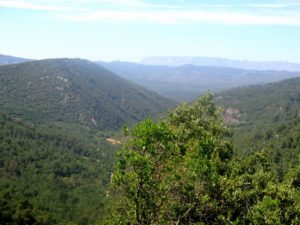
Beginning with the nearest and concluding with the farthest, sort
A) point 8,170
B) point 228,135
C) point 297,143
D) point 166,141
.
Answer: point 166,141 < point 228,135 < point 297,143 < point 8,170

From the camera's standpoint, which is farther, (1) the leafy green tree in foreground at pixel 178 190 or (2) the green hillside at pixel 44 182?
(2) the green hillside at pixel 44 182

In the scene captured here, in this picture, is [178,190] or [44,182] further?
[44,182]

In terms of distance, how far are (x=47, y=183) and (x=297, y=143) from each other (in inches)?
3361

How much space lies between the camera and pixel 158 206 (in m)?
22.2

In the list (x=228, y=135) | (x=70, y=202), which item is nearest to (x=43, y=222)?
(x=70, y=202)

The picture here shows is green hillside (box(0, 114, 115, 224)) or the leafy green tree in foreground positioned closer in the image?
the leafy green tree in foreground

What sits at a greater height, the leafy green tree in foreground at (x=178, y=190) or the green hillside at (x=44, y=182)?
the leafy green tree in foreground at (x=178, y=190)

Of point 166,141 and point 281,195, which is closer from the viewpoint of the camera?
point 166,141

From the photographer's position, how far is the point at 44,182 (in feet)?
498

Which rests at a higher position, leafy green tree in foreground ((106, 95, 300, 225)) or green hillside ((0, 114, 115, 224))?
leafy green tree in foreground ((106, 95, 300, 225))

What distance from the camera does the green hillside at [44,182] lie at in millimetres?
101244

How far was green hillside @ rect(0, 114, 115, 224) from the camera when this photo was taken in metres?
101

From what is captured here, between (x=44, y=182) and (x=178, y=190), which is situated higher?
(x=178, y=190)

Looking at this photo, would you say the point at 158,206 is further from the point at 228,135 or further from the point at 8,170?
the point at 8,170
